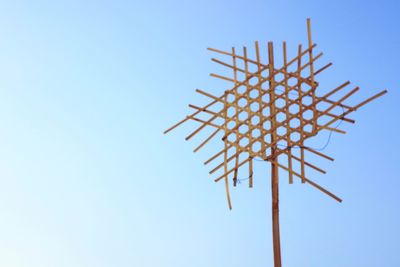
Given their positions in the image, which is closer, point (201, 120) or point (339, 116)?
point (339, 116)

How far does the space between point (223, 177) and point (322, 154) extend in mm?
1228

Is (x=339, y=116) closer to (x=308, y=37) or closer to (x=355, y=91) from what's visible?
(x=355, y=91)

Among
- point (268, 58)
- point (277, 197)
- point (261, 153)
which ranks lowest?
point (277, 197)

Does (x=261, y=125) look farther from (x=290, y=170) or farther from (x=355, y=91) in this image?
(x=355, y=91)

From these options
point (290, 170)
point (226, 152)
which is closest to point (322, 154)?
point (290, 170)

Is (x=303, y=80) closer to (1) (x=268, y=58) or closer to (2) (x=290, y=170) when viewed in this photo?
(1) (x=268, y=58)

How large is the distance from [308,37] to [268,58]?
1.77ft

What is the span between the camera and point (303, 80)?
7367 mm

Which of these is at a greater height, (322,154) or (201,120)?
(201,120)

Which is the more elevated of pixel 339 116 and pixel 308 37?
pixel 308 37

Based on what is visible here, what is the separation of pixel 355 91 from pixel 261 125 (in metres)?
1.15

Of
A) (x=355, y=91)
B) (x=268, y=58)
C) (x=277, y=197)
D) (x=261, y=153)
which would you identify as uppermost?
(x=268, y=58)

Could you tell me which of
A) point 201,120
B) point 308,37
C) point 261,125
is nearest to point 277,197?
point 261,125

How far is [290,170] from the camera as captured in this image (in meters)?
7.21
